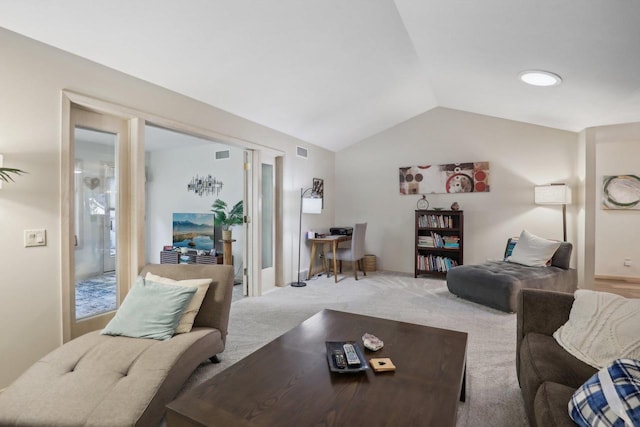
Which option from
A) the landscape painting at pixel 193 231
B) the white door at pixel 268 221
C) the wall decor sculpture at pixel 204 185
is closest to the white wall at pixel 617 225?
the white door at pixel 268 221

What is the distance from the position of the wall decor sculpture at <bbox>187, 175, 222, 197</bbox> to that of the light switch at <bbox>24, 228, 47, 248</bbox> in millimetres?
3687

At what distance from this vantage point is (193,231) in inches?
235

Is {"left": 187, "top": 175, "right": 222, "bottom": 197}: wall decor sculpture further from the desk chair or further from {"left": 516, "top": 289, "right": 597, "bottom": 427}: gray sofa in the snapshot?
{"left": 516, "top": 289, "right": 597, "bottom": 427}: gray sofa

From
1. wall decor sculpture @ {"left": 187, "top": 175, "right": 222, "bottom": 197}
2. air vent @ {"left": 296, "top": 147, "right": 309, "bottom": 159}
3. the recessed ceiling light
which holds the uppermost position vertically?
the recessed ceiling light

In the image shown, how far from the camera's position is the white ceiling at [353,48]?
7.04 ft

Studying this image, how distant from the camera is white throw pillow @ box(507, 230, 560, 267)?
4021mm

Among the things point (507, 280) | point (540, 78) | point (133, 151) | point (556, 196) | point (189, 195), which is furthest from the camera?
point (189, 195)

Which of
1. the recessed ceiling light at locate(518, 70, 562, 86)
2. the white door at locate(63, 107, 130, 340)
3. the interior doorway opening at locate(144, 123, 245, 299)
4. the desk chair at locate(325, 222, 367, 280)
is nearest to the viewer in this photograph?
the white door at locate(63, 107, 130, 340)

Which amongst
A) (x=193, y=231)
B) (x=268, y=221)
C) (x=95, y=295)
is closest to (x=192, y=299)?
(x=95, y=295)

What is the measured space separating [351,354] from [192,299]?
4.06 feet

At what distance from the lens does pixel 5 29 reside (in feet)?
6.64

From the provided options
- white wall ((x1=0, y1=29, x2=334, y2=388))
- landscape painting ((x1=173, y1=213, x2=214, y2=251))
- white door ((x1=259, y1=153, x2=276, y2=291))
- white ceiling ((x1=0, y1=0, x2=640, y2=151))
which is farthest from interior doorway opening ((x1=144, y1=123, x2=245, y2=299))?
white wall ((x1=0, y1=29, x2=334, y2=388))

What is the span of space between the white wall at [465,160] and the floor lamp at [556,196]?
6.4 inches

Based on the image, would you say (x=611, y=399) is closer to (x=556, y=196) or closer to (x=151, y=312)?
(x=151, y=312)
